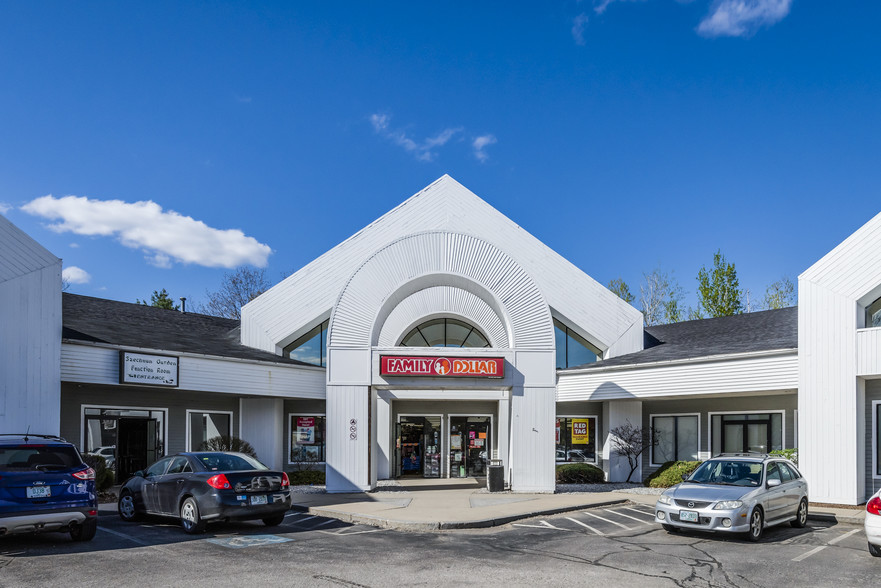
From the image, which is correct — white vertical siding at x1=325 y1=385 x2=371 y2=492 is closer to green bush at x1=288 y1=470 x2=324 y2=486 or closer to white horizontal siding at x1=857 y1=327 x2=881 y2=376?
green bush at x1=288 y1=470 x2=324 y2=486

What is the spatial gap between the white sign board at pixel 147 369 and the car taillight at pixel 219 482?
25.7 ft

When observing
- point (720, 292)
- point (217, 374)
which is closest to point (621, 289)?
point (720, 292)

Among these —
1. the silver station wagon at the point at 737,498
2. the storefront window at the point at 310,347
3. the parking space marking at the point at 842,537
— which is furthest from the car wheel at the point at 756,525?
the storefront window at the point at 310,347

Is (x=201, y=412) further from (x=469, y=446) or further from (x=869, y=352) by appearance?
(x=869, y=352)

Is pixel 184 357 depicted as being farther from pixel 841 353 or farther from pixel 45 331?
pixel 841 353

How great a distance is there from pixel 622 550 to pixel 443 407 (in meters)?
15.3

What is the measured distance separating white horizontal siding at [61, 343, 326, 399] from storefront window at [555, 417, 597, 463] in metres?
8.38

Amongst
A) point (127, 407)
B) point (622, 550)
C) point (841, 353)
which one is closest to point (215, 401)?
point (127, 407)

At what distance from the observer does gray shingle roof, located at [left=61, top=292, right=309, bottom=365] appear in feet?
66.6

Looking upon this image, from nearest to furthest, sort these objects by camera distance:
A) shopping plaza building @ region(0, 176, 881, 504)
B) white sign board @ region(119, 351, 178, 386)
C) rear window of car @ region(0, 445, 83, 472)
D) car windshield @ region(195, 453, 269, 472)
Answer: rear window of car @ region(0, 445, 83, 472) → car windshield @ region(195, 453, 269, 472) → shopping plaza building @ region(0, 176, 881, 504) → white sign board @ region(119, 351, 178, 386)

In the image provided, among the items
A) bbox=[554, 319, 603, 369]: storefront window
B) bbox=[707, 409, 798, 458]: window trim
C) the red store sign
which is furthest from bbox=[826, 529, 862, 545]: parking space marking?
bbox=[554, 319, 603, 369]: storefront window

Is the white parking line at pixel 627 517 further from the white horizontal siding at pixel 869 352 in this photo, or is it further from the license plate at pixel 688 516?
the white horizontal siding at pixel 869 352

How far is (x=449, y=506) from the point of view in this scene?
16734 millimetres

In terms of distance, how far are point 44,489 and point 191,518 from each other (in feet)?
8.44
